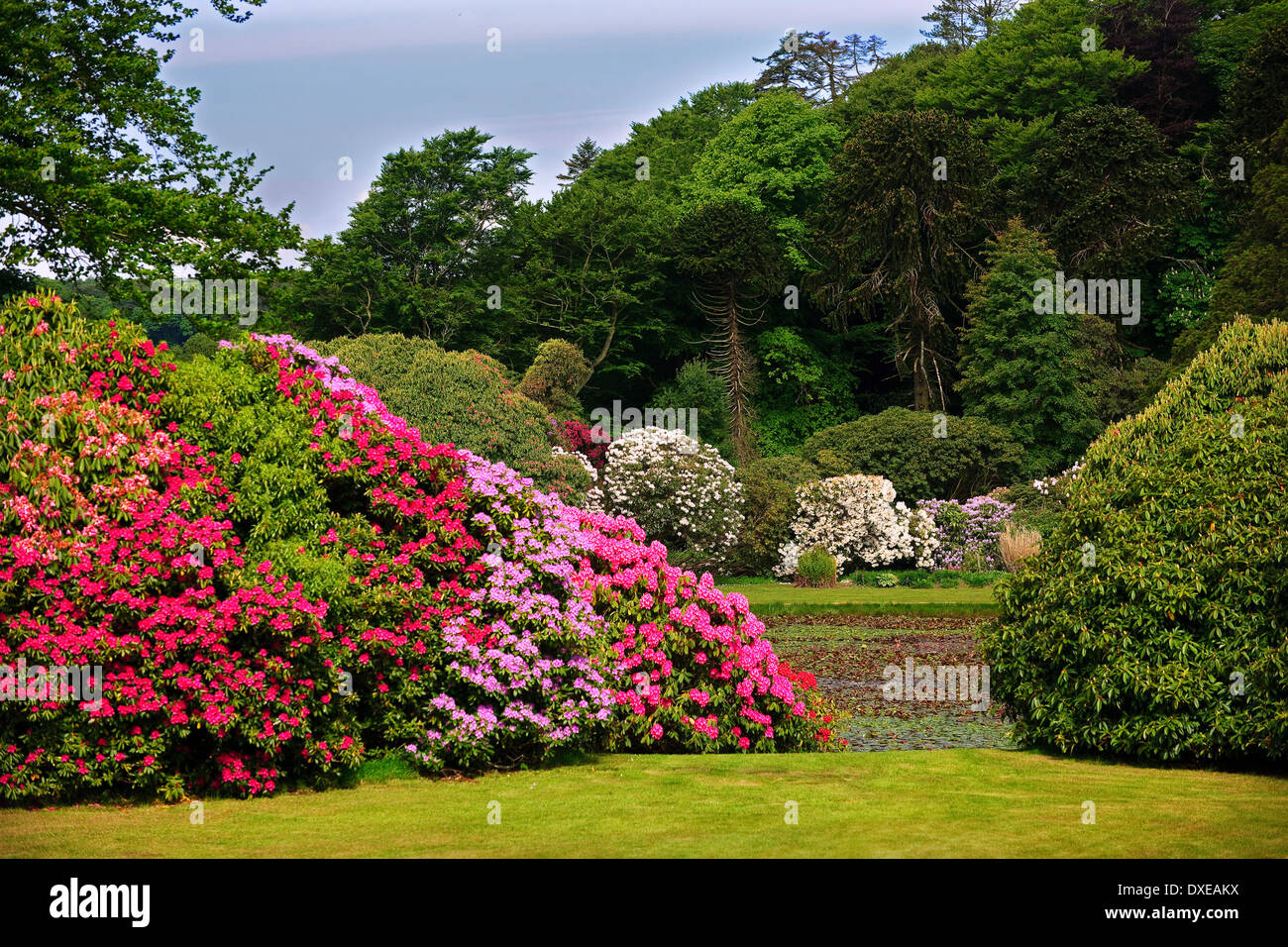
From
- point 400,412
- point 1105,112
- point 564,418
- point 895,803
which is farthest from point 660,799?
point 1105,112

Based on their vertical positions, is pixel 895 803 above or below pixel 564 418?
below

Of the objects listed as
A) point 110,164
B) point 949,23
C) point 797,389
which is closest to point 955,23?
point 949,23

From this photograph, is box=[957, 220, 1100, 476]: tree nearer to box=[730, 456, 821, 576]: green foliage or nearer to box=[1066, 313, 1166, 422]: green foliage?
box=[1066, 313, 1166, 422]: green foliage

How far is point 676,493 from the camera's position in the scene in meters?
34.5

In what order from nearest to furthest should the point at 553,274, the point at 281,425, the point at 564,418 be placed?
the point at 281,425
the point at 564,418
the point at 553,274

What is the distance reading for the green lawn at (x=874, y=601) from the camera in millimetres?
25369

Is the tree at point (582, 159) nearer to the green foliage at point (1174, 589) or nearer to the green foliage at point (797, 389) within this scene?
the green foliage at point (797, 389)

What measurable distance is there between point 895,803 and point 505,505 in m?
3.83

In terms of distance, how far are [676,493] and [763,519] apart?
3069mm

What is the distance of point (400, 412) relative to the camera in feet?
97.6

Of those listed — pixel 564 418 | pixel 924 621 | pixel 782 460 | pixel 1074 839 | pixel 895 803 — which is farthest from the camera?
pixel 564 418

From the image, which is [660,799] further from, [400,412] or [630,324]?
[630,324]

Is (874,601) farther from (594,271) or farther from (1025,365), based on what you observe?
(594,271)

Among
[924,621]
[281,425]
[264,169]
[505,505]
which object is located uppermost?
[264,169]
